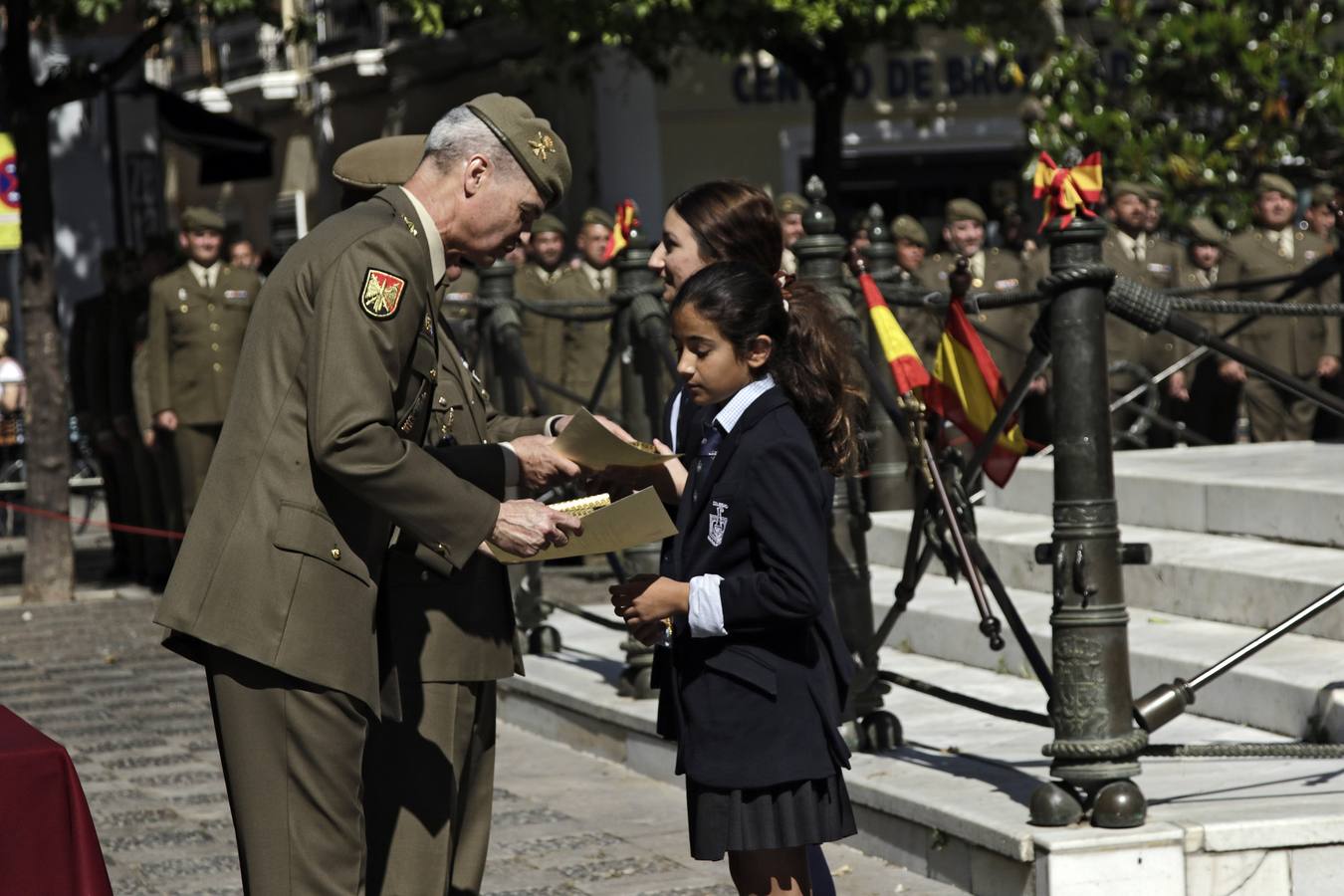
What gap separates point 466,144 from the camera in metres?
4.24

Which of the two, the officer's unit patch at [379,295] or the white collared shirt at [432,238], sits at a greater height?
the white collared shirt at [432,238]

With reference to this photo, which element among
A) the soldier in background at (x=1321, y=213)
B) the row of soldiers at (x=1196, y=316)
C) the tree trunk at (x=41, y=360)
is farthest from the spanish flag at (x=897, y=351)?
the soldier in background at (x=1321, y=213)

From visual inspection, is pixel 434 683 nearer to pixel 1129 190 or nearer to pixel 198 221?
pixel 198 221

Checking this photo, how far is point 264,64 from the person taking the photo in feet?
116

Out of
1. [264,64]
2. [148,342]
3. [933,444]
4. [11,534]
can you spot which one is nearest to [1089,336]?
[933,444]

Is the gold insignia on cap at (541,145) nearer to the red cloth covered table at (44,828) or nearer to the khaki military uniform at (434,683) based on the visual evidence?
the khaki military uniform at (434,683)

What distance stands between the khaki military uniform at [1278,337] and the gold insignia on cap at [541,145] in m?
9.89

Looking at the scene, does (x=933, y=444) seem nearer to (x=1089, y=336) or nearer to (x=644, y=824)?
(x=1089, y=336)

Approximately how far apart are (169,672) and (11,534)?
9.73 m

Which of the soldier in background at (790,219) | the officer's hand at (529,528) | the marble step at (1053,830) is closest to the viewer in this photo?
the officer's hand at (529,528)

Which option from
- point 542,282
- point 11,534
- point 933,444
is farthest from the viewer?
point 11,534

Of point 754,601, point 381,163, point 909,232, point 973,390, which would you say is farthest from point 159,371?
point 754,601

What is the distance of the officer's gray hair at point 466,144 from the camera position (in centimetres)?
423

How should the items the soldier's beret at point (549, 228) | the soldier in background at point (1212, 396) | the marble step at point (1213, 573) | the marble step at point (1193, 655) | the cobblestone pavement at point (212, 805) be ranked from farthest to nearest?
the soldier's beret at point (549, 228) < the soldier in background at point (1212, 396) < the marble step at point (1213, 573) < the marble step at point (1193, 655) < the cobblestone pavement at point (212, 805)
